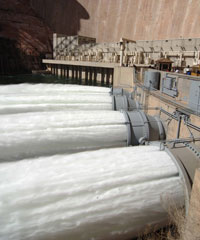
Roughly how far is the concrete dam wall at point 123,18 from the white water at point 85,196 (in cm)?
2524

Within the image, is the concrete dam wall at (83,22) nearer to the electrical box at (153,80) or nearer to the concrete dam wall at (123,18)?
the concrete dam wall at (123,18)

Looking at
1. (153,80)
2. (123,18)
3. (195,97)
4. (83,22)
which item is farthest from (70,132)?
(83,22)

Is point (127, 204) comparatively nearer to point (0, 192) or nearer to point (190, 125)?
point (0, 192)

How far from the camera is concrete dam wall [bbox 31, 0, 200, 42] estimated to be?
2662 centimetres

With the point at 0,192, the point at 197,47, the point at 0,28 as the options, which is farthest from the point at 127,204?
the point at 0,28

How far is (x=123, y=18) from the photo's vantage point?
35.1 metres

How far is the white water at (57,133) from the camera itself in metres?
7.15

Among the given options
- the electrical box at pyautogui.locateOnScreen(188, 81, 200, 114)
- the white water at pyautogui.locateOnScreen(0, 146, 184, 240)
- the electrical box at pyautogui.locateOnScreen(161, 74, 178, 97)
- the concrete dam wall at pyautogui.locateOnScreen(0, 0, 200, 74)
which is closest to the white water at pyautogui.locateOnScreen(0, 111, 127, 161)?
the white water at pyautogui.locateOnScreen(0, 146, 184, 240)

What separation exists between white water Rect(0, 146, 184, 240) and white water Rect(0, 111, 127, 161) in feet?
4.90

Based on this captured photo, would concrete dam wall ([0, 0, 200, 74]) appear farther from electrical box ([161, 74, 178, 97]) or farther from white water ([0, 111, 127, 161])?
white water ([0, 111, 127, 161])

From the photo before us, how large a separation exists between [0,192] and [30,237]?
120 centimetres

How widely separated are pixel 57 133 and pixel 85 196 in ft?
11.0

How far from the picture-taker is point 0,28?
131 ft

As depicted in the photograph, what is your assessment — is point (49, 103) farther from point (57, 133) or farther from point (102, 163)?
point (102, 163)
